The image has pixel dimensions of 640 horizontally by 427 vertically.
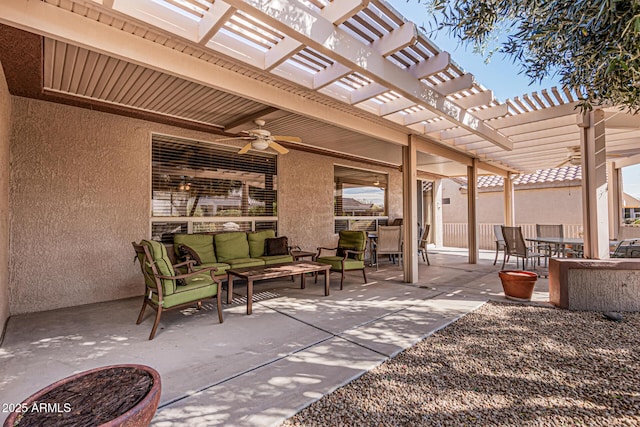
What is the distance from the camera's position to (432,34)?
2902 millimetres

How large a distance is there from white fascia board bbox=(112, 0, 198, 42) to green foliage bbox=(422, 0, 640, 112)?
6.69 ft

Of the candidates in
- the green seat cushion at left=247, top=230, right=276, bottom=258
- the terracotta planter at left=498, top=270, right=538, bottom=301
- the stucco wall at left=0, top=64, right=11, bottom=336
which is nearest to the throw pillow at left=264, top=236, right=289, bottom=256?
the green seat cushion at left=247, top=230, right=276, bottom=258

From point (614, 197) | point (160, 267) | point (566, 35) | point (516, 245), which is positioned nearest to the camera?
point (566, 35)

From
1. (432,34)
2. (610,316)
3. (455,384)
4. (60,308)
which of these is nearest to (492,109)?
(432,34)

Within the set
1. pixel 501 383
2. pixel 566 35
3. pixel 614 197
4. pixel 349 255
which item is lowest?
pixel 501 383

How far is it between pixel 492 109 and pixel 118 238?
6.39 m

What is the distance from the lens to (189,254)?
15.7ft

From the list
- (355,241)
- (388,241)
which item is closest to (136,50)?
(355,241)

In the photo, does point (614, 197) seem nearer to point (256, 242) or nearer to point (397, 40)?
point (397, 40)

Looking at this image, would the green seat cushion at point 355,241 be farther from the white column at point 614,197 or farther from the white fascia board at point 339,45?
the white column at point 614,197

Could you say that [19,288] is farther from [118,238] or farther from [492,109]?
[492,109]

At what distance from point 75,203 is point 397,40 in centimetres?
487

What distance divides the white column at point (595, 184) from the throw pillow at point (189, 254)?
5915 mm

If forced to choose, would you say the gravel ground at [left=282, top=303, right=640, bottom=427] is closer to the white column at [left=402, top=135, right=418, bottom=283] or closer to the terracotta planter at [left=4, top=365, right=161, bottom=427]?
the terracotta planter at [left=4, top=365, right=161, bottom=427]
